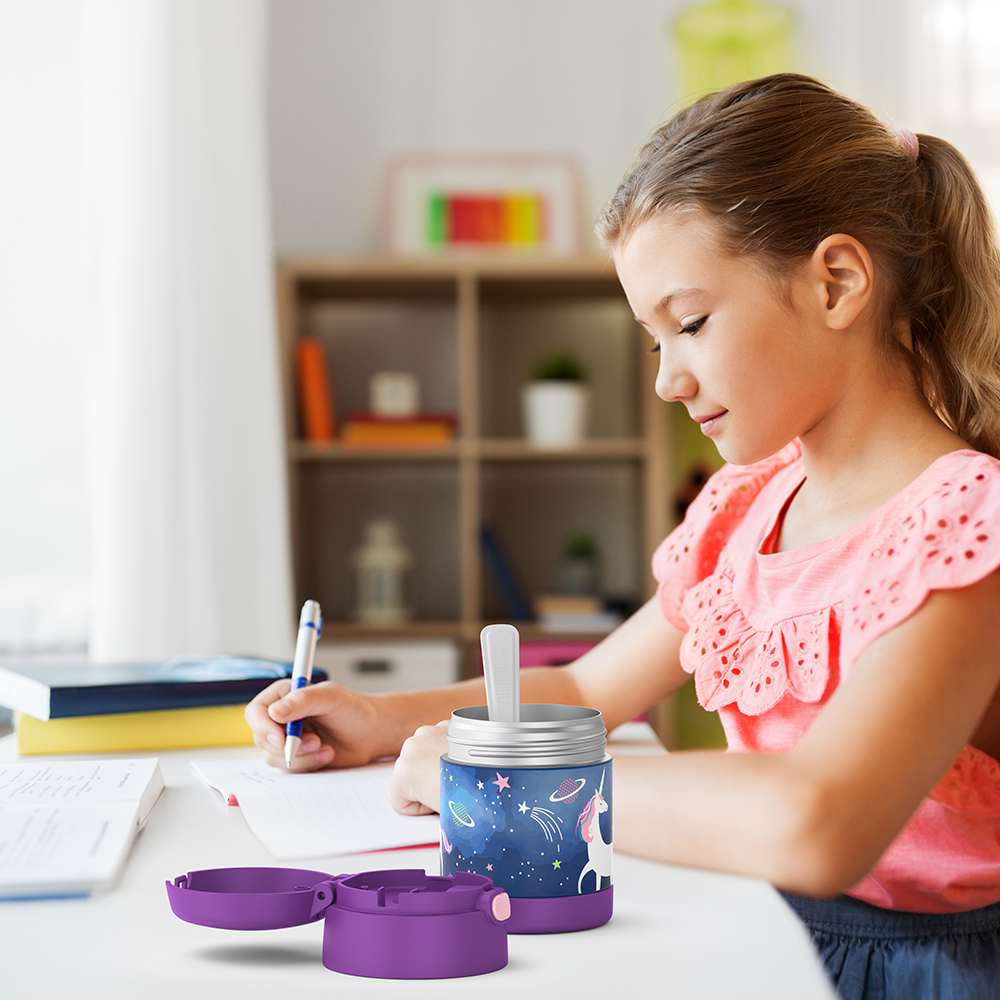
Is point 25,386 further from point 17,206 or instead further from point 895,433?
point 895,433

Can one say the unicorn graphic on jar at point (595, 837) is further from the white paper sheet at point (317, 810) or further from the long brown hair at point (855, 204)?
the long brown hair at point (855, 204)

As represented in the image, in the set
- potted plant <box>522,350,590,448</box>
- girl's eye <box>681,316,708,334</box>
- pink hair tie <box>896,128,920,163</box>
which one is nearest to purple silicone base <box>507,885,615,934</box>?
girl's eye <box>681,316,708,334</box>

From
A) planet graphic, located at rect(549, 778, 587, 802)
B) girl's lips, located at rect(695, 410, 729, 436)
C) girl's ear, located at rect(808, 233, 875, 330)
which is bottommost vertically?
planet graphic, located at rect(549, 778, 587, 802)

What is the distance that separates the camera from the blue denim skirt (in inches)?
29.4

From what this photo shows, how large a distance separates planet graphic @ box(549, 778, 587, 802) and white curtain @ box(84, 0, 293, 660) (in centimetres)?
139

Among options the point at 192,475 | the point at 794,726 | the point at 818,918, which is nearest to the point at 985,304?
the point at 794,726

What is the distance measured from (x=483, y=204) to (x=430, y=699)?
207cm

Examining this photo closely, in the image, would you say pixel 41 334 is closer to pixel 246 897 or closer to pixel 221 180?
pixel 221 180

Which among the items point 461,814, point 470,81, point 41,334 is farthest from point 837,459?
point 470,81

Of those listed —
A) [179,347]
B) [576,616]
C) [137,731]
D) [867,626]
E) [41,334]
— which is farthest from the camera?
[576,616]

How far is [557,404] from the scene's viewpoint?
2.63 metres

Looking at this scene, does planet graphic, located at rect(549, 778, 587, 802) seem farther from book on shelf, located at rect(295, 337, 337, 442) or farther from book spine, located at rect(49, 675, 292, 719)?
book on shelf, located at rect(295, 337, 337, 442)

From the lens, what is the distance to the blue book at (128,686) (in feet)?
3.17

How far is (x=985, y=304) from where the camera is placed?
2.81 feet
